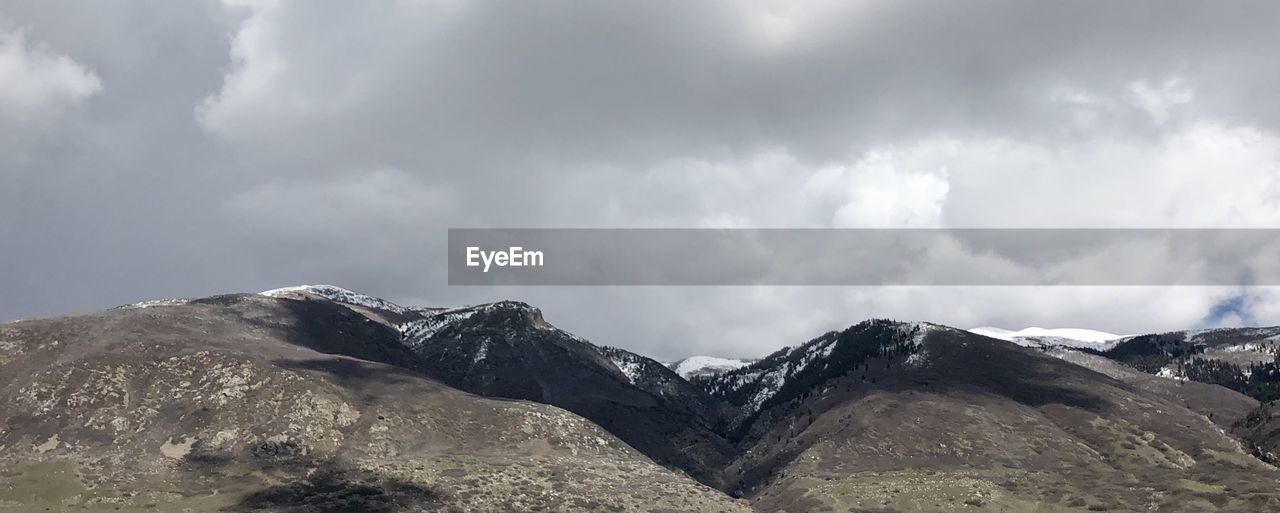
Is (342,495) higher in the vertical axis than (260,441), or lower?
lower

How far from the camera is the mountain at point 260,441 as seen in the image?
131 m

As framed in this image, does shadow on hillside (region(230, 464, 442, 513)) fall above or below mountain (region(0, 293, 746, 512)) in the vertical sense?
below

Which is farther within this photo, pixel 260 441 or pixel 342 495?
pixel 260 441

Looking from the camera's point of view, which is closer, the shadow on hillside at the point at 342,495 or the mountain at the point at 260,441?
the shadow on hillside at the point at 342,495

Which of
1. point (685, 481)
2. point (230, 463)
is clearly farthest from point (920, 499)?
point (230, 463)

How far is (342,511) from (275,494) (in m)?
15.5

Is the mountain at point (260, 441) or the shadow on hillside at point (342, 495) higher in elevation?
the mountain at point (260, 441)

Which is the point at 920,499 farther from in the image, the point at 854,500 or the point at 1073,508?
the point at 1073,508

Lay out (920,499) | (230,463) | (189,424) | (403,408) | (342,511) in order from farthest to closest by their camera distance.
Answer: (403,408) → (920,499) → (189,424) → (230,463) → (342,511)

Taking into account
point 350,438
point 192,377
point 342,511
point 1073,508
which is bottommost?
point 1073,508

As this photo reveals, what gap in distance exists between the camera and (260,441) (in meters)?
155

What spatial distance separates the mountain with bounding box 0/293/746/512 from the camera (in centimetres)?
13075

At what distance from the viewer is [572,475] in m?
152

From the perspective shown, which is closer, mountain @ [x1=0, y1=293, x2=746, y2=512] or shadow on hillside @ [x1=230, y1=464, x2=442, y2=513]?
shadow on hillside @ [x1=230, y1=464, x2=442, y2=513]
